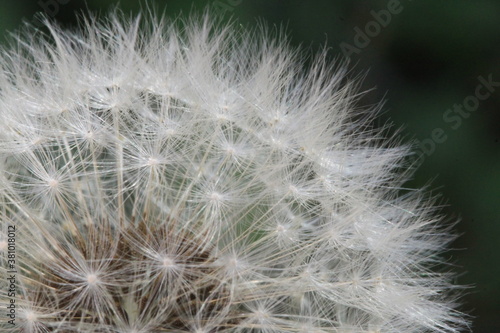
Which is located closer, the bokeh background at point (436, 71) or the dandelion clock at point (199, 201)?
the dandelion clock at point (199, 201)

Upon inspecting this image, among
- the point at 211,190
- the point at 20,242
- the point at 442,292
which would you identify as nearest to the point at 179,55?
the point at 211,190

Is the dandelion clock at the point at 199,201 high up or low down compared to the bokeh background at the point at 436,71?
down

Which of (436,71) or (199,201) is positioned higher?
(436,71)

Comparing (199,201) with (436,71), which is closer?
(199,201)

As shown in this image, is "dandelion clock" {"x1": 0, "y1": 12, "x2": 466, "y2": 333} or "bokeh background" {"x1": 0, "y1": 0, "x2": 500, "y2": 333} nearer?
"dandelion clock" {"x1": 0, "y1": 12, "x2": 466, "y2": 333}

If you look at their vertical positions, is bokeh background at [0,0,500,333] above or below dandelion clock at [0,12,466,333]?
above
